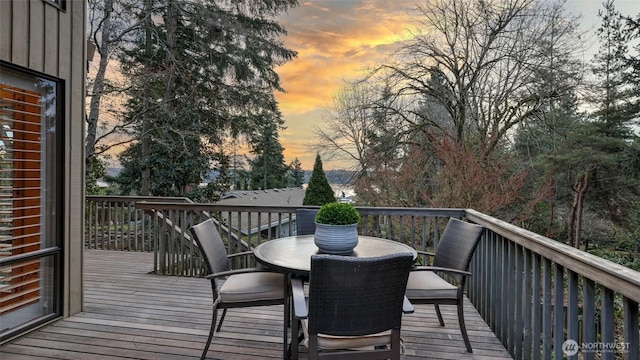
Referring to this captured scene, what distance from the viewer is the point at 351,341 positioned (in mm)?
1797

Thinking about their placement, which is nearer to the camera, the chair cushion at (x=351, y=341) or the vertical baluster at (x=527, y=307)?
the chair cushion at (x=351, y=341)

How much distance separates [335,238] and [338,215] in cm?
16

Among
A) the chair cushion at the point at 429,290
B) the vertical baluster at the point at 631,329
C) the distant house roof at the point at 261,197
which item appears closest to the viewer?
the vertical baluster at the point at 631,329

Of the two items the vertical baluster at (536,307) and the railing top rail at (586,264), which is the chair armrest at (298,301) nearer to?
the railing top rail at (586,264)

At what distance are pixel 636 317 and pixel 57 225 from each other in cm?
390

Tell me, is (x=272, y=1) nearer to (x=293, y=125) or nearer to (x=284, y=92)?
(x=284, y=92)

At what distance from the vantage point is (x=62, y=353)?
2523 millimetres

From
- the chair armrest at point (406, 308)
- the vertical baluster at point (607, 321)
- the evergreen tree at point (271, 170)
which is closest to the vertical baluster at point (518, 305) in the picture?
the vertical baluster at point (607, 321)

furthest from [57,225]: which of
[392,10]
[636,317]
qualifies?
[392,10]

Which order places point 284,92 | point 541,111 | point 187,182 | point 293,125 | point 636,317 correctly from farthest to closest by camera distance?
point 293,125
point 284,92
point 187,182
point 541,111
point 636,317

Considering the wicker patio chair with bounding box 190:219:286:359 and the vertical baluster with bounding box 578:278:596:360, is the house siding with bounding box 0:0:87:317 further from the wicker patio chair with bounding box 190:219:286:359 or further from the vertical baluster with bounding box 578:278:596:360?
the vertical baluster with bounding box 578:278:596:360

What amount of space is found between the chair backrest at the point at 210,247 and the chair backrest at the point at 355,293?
45.3 inches

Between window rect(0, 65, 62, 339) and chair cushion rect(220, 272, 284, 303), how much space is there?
170 centimetres

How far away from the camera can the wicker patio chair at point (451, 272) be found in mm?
2531
